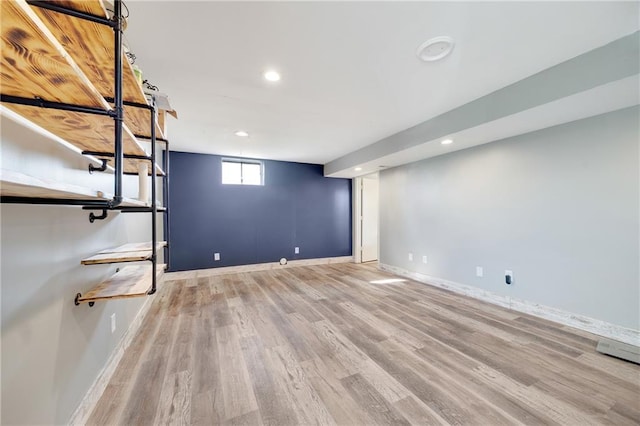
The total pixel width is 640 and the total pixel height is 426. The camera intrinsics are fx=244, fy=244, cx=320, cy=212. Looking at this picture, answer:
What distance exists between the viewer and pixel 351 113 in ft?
9.16

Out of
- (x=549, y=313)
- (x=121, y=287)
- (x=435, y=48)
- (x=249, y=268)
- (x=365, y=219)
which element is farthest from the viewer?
(x=365, y=219)

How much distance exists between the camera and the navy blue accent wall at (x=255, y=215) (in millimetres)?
4441

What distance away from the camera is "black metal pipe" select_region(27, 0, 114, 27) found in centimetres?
72

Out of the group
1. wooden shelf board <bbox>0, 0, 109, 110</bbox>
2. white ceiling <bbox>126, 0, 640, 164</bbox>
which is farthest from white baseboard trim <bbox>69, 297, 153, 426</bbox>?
white ceiling <bbox>126, 0, 640, 164</bbox>

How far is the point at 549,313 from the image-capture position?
2621 millimetres

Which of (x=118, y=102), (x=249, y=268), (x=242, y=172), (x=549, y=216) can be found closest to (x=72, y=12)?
(x=118, y=102)

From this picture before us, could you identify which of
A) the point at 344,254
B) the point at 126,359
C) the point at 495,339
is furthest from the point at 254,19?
the point at 344,254

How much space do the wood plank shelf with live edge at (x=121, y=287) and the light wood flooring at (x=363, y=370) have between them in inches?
27.6

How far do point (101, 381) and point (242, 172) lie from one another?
→ 3927mm

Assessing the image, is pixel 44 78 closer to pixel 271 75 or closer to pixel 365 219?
pixel 271 75

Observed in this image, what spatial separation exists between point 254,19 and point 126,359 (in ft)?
8.63

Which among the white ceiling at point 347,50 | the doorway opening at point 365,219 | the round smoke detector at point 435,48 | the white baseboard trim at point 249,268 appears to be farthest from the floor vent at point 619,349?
the white baseboard trim at point 249,268

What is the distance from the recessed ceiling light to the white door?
4.20 meters

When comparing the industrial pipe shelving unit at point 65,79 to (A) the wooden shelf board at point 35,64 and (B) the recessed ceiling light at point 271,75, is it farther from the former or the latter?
(B) the recessed ceiling light at point 271,75
